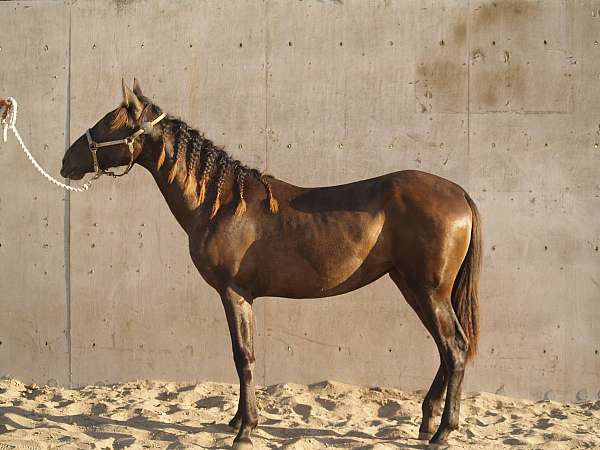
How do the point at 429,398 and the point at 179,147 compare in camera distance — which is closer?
the point at 179,147

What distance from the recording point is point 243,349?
12.7 feet

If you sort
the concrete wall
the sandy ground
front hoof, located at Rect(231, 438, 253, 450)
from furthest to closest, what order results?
1. the concrete wall
2. the sandy ground
3. front hoof, located at Rect(231, 438, 253, 450)

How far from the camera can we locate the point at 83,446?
372 cm

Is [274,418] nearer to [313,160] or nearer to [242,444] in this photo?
[242,444]

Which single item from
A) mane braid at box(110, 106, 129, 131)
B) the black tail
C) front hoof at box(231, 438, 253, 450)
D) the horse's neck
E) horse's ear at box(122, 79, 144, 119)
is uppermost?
horse's ear at box(122, 79, 144, 119)

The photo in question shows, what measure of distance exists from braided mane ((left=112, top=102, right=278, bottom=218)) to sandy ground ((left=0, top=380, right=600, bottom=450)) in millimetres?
1336

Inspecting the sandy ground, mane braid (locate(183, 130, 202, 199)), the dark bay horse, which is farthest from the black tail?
mane braid (locate(183, 130, 202, 199))

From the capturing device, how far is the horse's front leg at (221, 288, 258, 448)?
3854 mm

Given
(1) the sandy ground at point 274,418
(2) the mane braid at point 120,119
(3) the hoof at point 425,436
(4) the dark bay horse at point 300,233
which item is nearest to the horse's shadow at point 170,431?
(1) the sandy ground at point 274,418

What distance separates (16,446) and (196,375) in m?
1.74

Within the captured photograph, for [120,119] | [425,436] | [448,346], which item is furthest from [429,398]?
[120,119]

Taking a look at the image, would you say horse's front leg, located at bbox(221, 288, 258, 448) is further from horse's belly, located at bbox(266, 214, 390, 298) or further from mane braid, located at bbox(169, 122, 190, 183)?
mane braid, located at bbox(169, 122, 190, 183)

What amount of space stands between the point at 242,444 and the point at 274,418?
0.68 metres

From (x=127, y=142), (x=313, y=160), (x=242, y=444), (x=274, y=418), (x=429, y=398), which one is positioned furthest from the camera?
(x=313, y=160)
